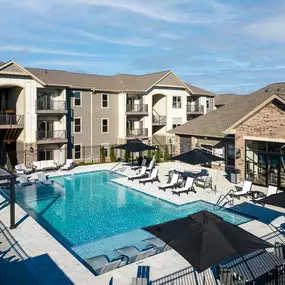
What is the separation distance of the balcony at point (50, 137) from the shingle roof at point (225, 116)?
33.4 ft

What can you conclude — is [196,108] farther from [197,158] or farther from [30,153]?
[197,158]

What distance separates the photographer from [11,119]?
87.1 feet

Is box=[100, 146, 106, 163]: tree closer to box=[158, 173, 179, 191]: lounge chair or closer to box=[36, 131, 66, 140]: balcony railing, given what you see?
box=[36, 131, 66, 140]: balcony railing

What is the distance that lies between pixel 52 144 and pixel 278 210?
19.9 metres

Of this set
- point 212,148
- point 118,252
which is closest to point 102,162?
point 212,148

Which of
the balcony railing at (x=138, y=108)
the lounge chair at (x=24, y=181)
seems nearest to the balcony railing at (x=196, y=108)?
the balcony railing at (x=138, y=108)

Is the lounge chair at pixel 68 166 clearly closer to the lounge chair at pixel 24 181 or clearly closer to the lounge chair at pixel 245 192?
the lounge chair at pixel 24 181

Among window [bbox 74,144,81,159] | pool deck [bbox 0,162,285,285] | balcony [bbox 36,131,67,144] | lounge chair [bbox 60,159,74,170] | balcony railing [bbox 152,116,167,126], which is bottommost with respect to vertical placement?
pool deck [bbox 0,162,285,285]

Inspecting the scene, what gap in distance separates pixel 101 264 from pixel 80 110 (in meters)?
22.5

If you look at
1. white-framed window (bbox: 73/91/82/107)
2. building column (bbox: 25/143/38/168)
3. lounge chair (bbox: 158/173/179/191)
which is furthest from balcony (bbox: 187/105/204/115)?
lounge chair (bbox: 158/173/179/191)

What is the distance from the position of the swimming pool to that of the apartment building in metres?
7.34

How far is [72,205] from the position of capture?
690 inches

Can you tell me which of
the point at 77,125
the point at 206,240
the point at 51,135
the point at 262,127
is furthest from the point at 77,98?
the point at 206,240

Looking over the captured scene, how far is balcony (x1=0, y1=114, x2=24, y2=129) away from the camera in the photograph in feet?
85.5
